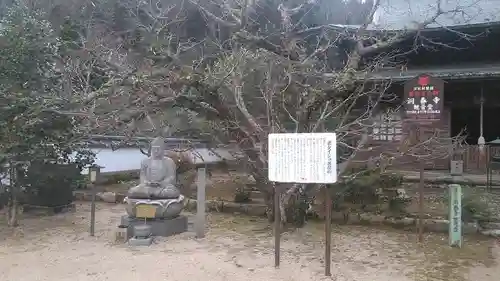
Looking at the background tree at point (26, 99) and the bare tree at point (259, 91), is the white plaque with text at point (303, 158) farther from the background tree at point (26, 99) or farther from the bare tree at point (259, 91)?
the background tree at point (26, 99)

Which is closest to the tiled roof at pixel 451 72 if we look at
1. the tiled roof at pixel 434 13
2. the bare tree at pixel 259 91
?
the tiled roof at pixel 434 13

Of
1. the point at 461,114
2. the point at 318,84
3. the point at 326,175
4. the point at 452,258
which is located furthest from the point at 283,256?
the point at 461,114

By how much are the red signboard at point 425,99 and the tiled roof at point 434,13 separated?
646 centimetres

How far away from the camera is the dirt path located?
5234 millimetres

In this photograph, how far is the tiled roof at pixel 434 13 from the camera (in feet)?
45.1

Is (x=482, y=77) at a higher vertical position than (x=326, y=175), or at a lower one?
higher

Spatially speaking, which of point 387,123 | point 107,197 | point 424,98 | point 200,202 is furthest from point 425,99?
point 107,197

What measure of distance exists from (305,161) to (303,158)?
1.7 inches

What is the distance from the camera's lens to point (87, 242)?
6.85m

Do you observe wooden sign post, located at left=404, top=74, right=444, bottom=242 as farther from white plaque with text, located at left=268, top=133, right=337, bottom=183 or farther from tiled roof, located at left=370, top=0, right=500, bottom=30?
tiled roof, located at left=370, top=0, right=500, bottom=30

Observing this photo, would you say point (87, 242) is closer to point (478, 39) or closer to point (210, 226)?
point (210, 226)

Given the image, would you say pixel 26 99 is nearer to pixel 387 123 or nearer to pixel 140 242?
pixel 140 242

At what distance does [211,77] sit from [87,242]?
3155 millimetres

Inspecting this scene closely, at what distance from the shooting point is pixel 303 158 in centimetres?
535
